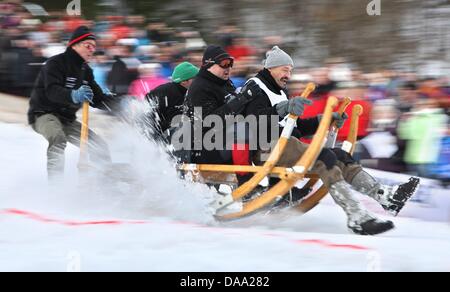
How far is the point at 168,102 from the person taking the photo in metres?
7.33

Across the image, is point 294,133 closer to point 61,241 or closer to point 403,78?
point 61,241

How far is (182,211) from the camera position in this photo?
22.3 feet

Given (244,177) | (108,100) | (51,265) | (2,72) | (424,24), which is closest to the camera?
(51,265)

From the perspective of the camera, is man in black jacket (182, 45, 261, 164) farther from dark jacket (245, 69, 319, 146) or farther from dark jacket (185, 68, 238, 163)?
dark jacket (245, 69, 319, 146)

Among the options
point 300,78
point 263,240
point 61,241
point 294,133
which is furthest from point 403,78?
point 61,241

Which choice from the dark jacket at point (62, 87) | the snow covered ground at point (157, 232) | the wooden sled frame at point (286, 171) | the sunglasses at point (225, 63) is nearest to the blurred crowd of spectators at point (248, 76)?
the snow covered ground at point (157, 232)

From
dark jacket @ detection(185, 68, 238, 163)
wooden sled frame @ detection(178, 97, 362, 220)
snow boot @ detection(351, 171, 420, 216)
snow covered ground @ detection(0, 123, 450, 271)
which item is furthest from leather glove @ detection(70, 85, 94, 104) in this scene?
snow boot @ detection(351, 171, 420, 216)

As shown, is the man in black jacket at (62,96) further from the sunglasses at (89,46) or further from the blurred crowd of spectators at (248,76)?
the blurred crowd of spectators at (248,76)

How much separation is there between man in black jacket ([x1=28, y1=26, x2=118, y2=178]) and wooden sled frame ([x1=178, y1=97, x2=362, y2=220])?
1099mm

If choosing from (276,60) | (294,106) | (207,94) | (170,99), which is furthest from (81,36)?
(294,106)

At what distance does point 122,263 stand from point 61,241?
2.66ft

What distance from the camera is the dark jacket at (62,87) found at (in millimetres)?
7113

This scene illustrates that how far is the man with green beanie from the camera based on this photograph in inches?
288

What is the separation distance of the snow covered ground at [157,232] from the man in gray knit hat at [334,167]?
0.21 meters
